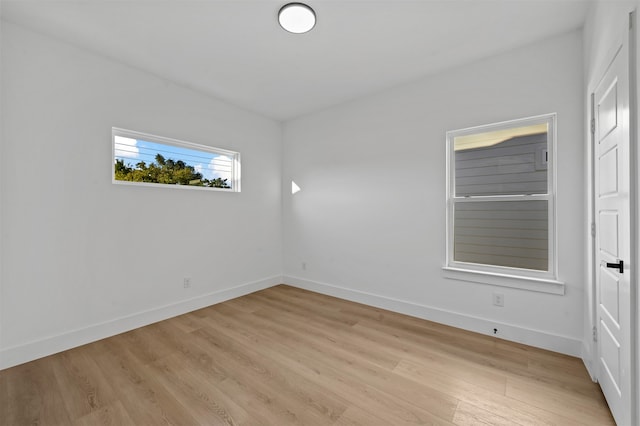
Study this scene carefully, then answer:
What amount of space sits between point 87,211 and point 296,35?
2532 mm

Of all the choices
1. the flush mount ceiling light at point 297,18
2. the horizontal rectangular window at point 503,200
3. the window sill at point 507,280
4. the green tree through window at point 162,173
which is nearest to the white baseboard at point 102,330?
the green tree through window at point 162,173

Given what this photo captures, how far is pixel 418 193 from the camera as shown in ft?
10.2

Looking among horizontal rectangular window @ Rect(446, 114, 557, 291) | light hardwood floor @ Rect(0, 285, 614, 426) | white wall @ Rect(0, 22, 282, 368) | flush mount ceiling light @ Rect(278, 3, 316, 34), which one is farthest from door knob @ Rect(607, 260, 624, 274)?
white wall @ Rect(0, 22, 282, 368)

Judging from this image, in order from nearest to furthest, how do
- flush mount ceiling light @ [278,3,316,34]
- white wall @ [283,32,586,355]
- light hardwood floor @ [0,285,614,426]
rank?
light hardwood floor @ [0,285,614,426]
flush mount ceiling light @ [278,3,316,34]
white wall @ [283,32,586,355]

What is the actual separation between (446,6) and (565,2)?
0.86m

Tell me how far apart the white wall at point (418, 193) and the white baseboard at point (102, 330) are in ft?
4.45

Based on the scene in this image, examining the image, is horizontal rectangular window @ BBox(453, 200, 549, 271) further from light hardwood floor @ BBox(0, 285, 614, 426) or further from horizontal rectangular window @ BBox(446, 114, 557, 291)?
light hardwood floor @ BBox(0, 285, 614, 426)

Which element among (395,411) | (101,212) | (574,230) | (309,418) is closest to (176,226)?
(101,212)

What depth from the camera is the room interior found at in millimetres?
2133

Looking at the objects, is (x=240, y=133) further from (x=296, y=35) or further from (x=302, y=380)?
(x=302, y=380)

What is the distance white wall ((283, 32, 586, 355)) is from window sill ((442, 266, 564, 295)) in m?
0.06

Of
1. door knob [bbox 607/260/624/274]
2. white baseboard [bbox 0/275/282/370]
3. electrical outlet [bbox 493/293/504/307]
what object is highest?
door knob [bbox 607/260/624/274]

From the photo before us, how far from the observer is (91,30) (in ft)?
7.45

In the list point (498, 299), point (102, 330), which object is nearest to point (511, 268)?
point (498, 299)
